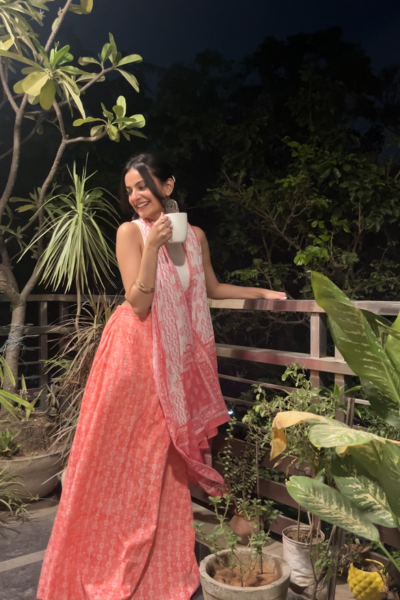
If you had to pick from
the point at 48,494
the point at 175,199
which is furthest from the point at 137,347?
the point at 48,494

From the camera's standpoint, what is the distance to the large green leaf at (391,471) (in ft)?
3.98

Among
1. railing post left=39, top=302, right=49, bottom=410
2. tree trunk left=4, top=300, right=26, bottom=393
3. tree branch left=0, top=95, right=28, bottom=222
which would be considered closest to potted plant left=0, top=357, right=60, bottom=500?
tree trunk left=4, top=300, right=26, bottom=393

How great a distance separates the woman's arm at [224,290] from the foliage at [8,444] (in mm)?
1278

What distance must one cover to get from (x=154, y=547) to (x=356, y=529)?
2.58 ft

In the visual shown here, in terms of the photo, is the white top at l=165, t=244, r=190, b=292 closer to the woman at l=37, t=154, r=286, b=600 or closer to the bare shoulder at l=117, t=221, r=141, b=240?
the woman at l=37, t=154, r=286, b=600

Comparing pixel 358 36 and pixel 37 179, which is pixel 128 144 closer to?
pixel 37 179

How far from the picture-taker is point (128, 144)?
17.3 ft

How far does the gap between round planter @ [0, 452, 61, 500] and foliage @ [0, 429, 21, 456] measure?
0.06 meters

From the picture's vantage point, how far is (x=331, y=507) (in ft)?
4.48

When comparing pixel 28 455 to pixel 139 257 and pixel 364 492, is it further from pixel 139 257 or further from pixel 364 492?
pixel 364 492

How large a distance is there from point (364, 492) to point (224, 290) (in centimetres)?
98

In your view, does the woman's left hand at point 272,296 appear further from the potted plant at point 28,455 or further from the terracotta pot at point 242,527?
the potted plant at point 28,455

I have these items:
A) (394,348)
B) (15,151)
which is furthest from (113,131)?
(394,348)

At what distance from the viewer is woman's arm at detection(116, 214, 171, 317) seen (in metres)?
1.78
